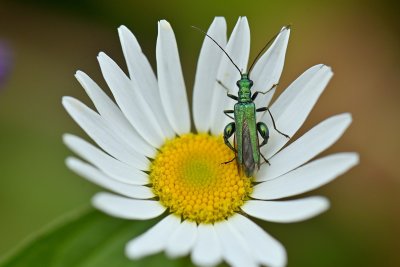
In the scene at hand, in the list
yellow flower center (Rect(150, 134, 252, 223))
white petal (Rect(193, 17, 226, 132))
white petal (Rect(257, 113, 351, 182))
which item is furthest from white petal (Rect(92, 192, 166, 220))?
white petal (Rect(193, 17, 226, 132))

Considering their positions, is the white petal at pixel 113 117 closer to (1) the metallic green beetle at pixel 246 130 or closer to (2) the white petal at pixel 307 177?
(1) the metallic green beetle at pixel 246 130

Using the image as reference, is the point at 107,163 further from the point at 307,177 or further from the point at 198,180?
the point at 307,177

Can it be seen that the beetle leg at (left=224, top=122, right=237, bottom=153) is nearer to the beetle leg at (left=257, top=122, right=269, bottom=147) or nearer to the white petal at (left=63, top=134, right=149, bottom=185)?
the beetle leg at (left=257, top=122, right=269, bottom=147)

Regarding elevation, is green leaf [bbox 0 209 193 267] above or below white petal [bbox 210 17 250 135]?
below

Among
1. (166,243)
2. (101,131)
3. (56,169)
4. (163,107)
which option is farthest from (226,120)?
(56,169)

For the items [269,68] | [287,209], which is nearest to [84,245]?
[287,209]

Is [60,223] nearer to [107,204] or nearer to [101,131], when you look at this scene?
[101,131]
